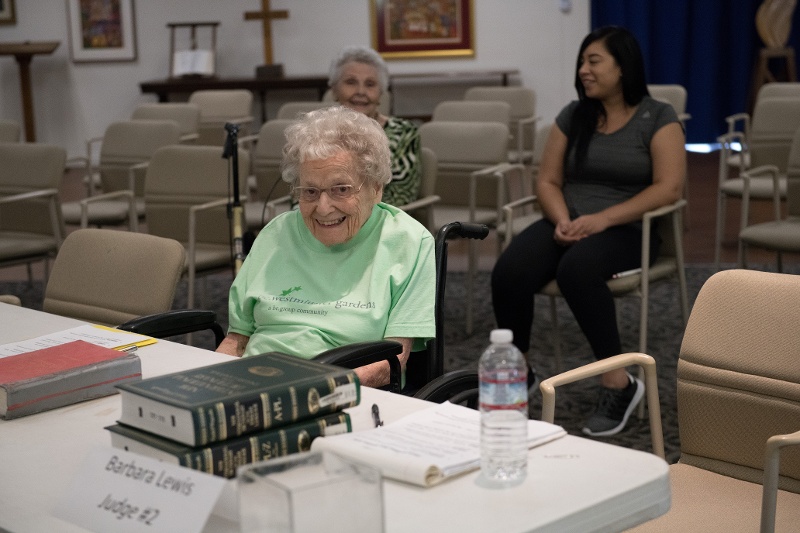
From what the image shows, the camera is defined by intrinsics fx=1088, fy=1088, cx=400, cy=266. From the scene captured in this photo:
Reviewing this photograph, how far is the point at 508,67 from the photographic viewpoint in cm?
1074

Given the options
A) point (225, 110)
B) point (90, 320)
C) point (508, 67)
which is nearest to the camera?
point (90, 320)

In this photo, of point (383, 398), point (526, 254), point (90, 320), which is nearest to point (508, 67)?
point (526, 254)

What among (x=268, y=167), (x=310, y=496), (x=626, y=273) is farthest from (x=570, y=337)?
(x=310, y=496)

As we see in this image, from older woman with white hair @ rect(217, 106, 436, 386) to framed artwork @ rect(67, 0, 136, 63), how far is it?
902 cm

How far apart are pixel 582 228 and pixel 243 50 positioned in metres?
7.75

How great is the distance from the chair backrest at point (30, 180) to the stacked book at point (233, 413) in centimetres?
368

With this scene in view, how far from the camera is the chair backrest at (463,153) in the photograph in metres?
5.11

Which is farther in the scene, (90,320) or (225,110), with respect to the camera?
(225,110)

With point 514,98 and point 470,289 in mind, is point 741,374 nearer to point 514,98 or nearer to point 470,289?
point 470,289

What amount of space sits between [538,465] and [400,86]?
956 cm

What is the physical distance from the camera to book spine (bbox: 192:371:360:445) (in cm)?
144

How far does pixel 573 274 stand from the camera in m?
3.70

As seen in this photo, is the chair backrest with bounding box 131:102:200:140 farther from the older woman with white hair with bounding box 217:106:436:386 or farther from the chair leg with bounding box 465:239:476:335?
the older woman with white hair with bounding box 217:106:436:386

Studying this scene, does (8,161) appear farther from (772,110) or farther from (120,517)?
(120,517)
